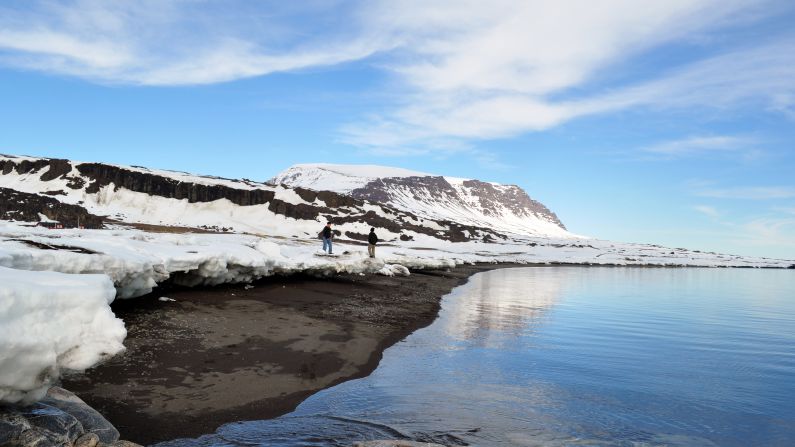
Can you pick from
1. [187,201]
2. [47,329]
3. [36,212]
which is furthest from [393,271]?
[187,201]

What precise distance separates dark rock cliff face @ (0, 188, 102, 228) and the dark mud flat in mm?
50803

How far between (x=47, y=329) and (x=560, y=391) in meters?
8.19

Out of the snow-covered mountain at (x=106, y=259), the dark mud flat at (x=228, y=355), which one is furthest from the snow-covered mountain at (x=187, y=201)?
the dark mud flat at (x=228, y=355)

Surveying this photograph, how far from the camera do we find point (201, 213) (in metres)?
95.9

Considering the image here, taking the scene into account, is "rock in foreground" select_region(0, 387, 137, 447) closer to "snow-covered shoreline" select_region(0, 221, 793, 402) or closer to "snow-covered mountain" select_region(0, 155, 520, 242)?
"snow-covered shoreline" select_region(0, 221, 793, 402)

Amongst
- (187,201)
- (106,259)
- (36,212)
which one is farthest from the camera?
(187,201)

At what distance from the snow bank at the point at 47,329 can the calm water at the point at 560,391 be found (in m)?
1.64

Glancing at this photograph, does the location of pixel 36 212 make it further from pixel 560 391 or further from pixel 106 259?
pixel 560 391

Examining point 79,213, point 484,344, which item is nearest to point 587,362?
point 484,344

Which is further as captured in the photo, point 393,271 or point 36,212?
point 36,212

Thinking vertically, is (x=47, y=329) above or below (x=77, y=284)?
below

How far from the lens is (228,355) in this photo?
A: 421 inches

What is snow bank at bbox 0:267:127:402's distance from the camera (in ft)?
17.2

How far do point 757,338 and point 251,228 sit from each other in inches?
3203
